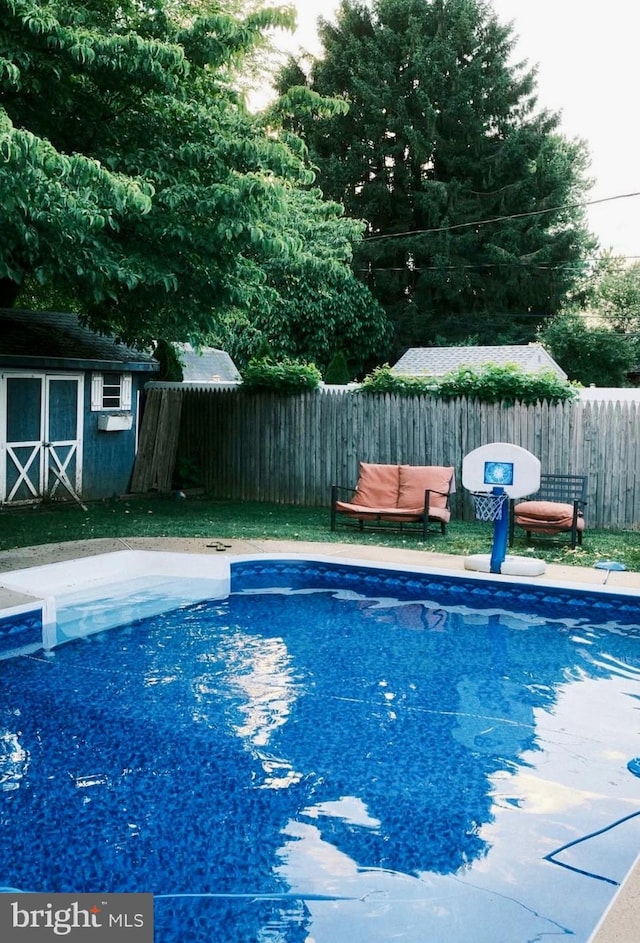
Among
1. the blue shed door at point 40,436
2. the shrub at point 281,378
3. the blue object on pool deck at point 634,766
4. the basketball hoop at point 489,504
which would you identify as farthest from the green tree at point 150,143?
the blue object on pool deck at point 634,766

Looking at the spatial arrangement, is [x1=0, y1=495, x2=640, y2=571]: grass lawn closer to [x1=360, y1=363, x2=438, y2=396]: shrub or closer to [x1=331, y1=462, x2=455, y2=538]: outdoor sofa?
[x1=331, y1=462, x2=455, y2=538]: outdoor sofa

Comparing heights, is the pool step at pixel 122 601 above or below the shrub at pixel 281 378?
below

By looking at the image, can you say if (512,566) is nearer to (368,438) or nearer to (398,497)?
(398,497)

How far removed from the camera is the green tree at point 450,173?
31812mm

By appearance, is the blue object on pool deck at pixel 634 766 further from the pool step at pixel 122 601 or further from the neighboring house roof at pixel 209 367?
the neighboring house roof at pixel 209 367

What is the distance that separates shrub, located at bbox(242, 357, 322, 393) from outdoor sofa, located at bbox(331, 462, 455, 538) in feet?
8.31

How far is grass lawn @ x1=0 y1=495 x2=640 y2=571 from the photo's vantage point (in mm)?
9508

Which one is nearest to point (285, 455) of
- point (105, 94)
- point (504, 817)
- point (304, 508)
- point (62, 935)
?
point (304, 508)

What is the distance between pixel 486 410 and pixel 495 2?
89.4ft

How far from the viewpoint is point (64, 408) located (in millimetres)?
13430

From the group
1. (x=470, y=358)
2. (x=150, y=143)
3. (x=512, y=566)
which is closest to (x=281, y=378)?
(x=150, y=143)

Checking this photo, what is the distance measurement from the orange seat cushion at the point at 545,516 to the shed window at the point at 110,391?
6.98m

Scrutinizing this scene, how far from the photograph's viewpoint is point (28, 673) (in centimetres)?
596

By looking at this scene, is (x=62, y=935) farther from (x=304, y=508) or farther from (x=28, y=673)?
(x=304, y=508)
